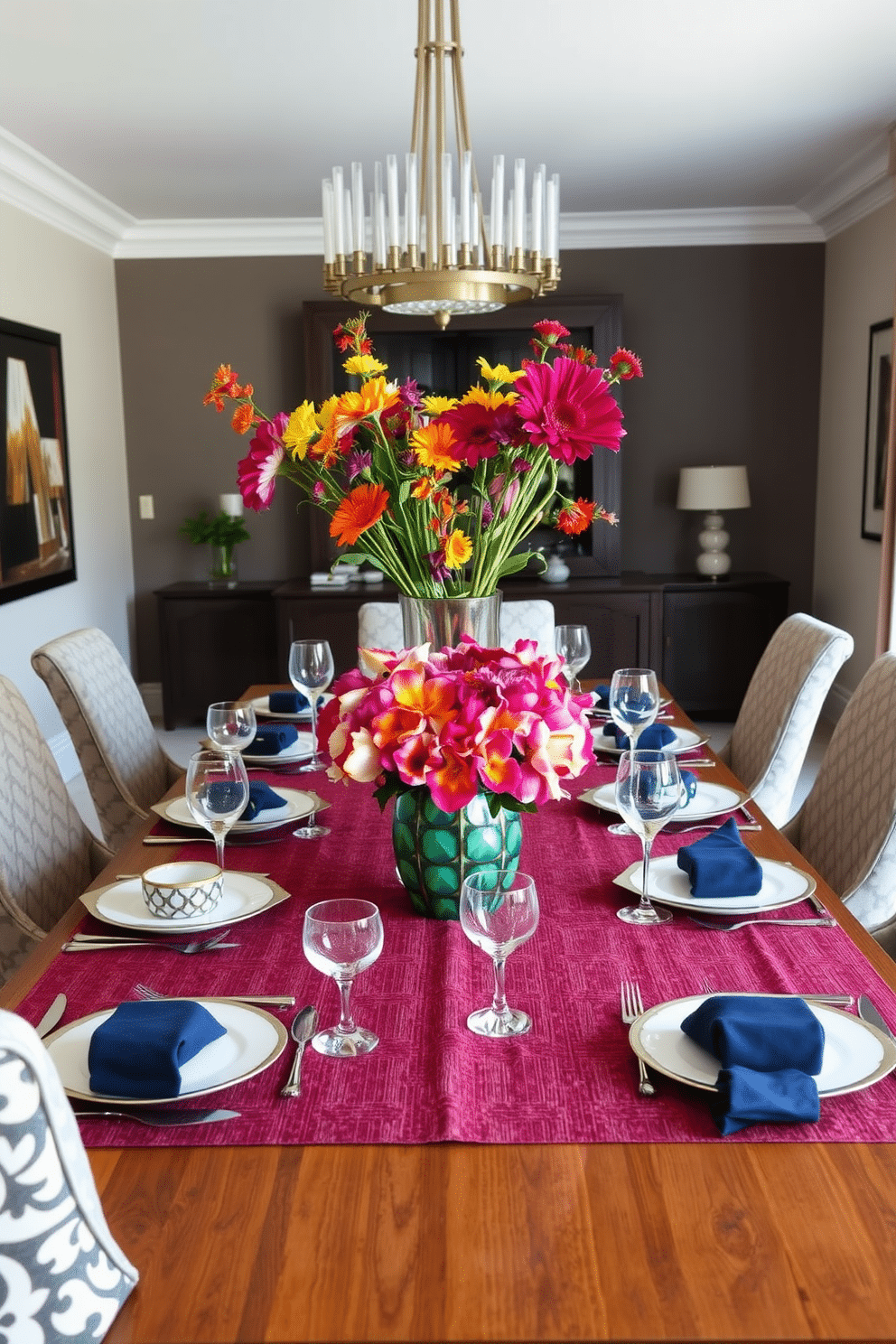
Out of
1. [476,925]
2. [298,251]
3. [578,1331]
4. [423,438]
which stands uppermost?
[298,251]

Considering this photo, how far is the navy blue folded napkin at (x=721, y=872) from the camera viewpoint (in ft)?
5.33

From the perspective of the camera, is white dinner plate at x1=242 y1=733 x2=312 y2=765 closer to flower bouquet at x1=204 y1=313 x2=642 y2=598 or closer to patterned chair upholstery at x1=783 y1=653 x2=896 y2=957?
flower bouquet at x1=204 y1=313 x2=642 y2=598

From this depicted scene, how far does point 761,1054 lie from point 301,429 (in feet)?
3.35

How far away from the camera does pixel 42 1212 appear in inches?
29.1

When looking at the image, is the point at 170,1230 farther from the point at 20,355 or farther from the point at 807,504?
the point at 807,504

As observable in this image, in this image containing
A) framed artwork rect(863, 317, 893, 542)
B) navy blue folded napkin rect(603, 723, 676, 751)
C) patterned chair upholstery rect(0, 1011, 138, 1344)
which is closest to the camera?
patterned chair upholstery rect(0, 1011, 138, 1344)

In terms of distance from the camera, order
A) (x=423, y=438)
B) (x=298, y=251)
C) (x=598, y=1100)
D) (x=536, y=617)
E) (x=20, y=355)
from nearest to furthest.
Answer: (x=598, y=1100) → (x=423, y=438) → (x=536, y=617) → (x=20, y=355) → (x=298, y=251)

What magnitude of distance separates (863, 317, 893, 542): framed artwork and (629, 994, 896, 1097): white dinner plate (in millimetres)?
4125

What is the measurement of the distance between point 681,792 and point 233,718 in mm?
840

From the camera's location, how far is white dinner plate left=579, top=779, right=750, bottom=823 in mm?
2027

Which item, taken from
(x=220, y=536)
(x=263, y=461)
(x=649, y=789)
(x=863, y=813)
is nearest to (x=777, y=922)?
(x=649, y=789)

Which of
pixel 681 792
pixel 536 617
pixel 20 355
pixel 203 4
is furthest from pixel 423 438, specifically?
pixel 20 355

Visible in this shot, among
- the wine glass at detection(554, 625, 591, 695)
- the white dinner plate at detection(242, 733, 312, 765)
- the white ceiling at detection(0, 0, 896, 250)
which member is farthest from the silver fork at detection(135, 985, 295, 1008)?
the white ceiling at detection(0, 0, 896, 250)

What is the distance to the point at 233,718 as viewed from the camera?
2.03 metres
